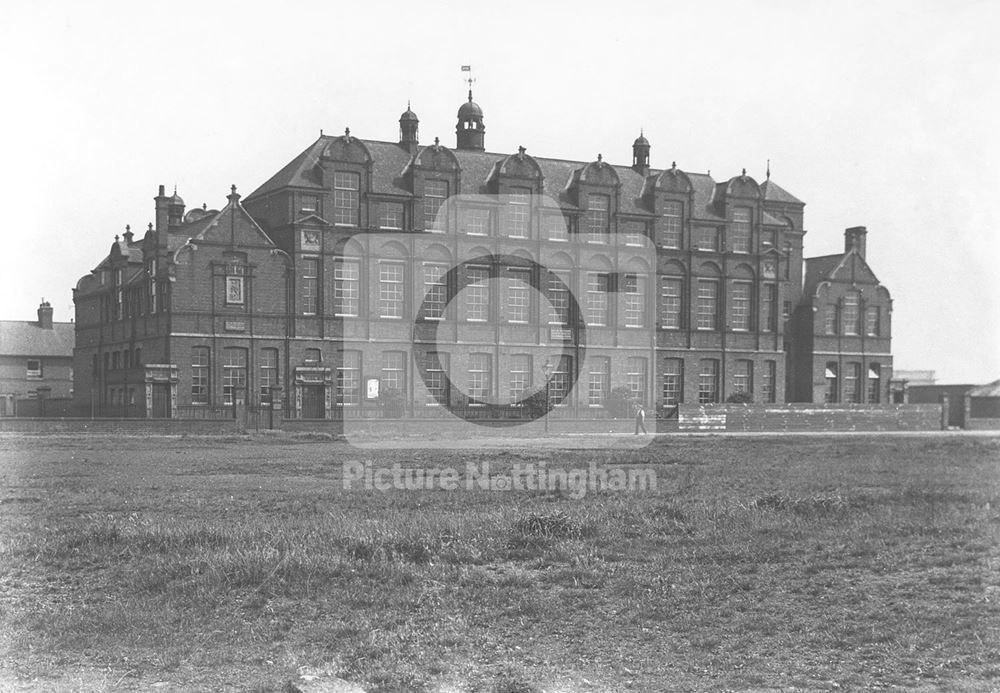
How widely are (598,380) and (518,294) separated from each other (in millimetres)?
6104

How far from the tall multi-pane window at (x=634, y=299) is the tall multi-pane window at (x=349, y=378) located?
14581 millimetres

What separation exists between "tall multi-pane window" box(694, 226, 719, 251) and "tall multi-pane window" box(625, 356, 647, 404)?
7.13 m

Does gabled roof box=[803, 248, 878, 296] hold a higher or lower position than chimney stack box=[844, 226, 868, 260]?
lower

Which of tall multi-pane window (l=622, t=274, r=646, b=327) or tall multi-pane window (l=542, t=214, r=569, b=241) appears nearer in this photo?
tall multi-pane window (l=542, t=214, r=569, b=241)

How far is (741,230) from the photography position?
60.7m

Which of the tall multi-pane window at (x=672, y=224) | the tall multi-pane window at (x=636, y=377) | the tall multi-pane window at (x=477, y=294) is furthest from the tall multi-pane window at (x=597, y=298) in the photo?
the tall multi-pane window at (x=477, y=294)

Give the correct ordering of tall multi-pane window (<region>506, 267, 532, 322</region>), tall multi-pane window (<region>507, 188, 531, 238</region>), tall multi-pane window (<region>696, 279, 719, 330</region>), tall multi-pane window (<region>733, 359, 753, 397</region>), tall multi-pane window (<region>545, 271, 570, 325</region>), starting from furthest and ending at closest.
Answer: tall multi-pane window (<region>733, 359, 753, 397</region>) < tall multi-pane window (<region>696, 279, 719, 330</region>) < tall multi-pane window (<region>545, 271, 570, 325</region>) < tall multi-pane window (<region>506, 267, 532, 322</region>) < tall multi-pane window (<region>507, 188, 531, 238</region>)

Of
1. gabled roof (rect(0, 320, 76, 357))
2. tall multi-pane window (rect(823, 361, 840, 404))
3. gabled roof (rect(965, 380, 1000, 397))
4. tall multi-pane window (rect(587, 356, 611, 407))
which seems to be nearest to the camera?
tall multi-pane window (rect(587, 356, 611, 407))

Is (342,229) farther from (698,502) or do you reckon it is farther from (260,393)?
(698,502)

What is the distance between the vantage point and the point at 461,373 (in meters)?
53.1

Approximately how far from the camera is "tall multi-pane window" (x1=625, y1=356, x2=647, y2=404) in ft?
187

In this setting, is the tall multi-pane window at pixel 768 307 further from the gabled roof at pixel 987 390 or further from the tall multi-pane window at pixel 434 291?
the tall multi-pane window at pixel 434 291

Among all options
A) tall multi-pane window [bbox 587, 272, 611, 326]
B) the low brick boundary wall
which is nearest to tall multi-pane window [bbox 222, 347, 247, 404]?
tall multi-pane window [bbox 587, 272, 611, 326]

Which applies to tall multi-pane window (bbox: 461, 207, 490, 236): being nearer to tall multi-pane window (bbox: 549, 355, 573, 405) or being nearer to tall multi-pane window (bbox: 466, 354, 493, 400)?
tall multi-pane window (bbox: 466, 354, 493, 400)
